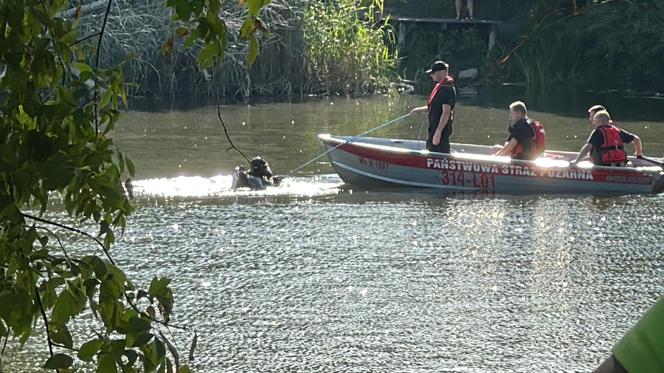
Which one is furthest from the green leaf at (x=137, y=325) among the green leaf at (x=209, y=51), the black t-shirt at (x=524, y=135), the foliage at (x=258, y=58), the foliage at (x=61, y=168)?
the foliage at (x=258, y=58)

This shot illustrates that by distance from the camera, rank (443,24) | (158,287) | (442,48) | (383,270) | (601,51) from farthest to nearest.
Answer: (443,24), (442,48), (601,51), (383,270), (158,287)

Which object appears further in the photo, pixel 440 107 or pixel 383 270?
pixel 440 107

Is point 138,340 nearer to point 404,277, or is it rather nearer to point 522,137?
point 404,277

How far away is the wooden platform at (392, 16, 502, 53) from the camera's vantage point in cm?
3756

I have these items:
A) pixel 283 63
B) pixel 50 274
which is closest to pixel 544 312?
pixel 50 274

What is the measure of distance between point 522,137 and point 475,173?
81 cm

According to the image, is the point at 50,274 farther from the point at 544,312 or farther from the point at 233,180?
the point at 233,180

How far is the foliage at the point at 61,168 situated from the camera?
3418 mm

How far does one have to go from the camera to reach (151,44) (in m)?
28.3

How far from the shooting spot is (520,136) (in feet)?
55.2

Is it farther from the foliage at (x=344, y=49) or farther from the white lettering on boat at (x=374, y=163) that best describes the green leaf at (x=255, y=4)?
the foliage at (x=344, y=49)

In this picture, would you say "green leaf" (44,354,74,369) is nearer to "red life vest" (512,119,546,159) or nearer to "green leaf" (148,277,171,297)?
"green leaf" (148,277,171,297)

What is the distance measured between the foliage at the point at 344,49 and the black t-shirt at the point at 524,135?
43.6 feet

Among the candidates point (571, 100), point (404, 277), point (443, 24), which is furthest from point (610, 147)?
point (443, 24)
